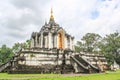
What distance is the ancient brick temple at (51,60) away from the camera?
31562mm

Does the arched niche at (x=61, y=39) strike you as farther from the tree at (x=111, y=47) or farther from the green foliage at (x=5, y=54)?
the green foliage at (x=5, y=54)

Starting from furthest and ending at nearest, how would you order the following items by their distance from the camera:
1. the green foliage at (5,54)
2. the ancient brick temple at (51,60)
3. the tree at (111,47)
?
1. the green foliage at (5,54)
2. the tree at (111,47)
3. the ancient brick temple at (51,60)

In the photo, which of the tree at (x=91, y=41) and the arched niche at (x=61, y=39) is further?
the tree at (x=91, y=41)

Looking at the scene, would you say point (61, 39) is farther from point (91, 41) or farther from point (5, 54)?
point (5, 54)

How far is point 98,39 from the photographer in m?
64.4

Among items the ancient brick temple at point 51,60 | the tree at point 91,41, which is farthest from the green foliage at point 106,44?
the ancient brick temple at point 51,60

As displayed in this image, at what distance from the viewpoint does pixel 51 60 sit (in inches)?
1345

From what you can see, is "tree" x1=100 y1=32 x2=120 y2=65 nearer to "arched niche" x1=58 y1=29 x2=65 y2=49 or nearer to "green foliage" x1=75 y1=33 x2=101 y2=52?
"green foliage" x1=75 y1=33 x2=101 y2=52

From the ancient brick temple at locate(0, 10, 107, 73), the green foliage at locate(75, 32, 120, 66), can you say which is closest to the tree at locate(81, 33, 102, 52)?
the green foliage at locate(75, 32, 120, 66)

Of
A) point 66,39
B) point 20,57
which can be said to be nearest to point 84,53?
point 66,39

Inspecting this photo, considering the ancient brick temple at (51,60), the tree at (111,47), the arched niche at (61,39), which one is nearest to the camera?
the ancient brick temple at (51,60)

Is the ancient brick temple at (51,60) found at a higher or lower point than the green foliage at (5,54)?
lower

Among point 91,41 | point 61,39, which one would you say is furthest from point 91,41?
point 61,39

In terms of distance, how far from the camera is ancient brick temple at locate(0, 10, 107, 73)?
104ft
